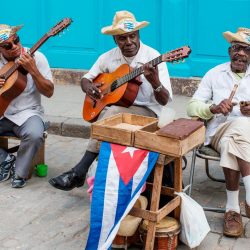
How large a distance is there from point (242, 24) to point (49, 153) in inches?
110

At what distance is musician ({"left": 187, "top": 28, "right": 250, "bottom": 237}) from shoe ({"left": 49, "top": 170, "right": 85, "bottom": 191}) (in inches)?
39.1

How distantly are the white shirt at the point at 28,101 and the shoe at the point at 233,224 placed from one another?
1.91m

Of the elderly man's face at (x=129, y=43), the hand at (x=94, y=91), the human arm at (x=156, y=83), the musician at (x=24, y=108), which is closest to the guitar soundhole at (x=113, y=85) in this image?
the hand at (x=94, y=91)

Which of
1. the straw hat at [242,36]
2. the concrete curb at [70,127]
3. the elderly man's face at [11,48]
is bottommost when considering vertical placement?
the concrete curb at [70,127]

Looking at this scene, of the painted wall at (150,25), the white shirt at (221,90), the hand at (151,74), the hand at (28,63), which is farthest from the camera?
the painted wall at (150,25)

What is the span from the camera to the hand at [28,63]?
477 cm

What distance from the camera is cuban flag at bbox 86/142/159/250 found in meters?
3.64

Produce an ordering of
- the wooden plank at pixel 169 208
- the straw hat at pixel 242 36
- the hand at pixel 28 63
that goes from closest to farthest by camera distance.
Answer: the wooden plank at pixel 169 208
the straw hat at pixel 242 36
the hand at pixel 28 63

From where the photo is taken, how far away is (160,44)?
7555 mm

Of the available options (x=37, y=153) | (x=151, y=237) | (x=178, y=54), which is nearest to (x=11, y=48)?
(x=37, y=153)

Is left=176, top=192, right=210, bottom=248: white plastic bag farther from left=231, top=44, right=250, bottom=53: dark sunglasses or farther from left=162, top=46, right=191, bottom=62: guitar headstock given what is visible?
left=231, top=44, right=250, bottom=53: dark sunglasses

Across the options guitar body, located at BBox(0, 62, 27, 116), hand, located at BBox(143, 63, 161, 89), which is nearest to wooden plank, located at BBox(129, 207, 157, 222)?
hand, located at BBox(143, 63, 161, 89)

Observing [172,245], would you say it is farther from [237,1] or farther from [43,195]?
[237,1]

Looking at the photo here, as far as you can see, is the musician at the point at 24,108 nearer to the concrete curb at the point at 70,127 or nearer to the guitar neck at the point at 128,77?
the guitar neck at the point at 128,77
